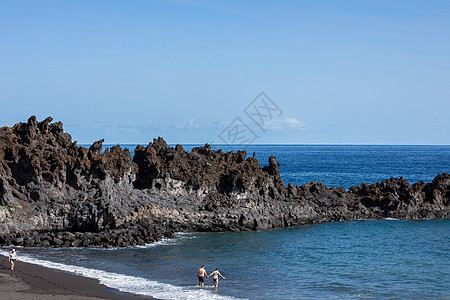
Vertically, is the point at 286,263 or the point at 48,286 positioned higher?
the point at 48,286

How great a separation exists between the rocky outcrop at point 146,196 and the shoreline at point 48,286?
7.77m

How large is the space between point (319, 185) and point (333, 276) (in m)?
23.3

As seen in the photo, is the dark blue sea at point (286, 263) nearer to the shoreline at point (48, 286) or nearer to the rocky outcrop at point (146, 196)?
the shoreline at point (48, 286)

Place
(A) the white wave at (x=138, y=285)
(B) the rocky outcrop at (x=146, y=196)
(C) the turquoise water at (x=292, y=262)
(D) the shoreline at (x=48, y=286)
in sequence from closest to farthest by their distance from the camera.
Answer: (D) the shoreline at (x=48, y=286)
(A) the white wave at (x=138, y=285)
(C) the turquoise water at (x=292, y=262)
(B) the rocky outcrop at (x=146, y=196)

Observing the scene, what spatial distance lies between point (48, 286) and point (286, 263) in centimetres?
1519

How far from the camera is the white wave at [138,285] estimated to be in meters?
25.4

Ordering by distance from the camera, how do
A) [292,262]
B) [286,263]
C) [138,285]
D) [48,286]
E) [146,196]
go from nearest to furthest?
[48,286] < [138,285] < [286,263] < [292,262] < [146,196]

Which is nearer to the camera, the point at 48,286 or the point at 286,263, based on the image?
the point at 48,286

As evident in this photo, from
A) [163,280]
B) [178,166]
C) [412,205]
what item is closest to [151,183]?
[178,166]

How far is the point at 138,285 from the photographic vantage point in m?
27.2

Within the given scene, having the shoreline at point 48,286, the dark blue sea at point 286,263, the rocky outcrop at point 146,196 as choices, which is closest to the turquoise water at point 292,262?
the dark blue sea at point 286,263

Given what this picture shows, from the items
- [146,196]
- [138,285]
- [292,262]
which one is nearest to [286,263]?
[292,262]

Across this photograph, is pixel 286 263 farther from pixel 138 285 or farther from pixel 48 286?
pixel 48 286

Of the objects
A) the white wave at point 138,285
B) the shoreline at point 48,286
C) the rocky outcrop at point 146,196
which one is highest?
the rocky outcrop at point 146,196
